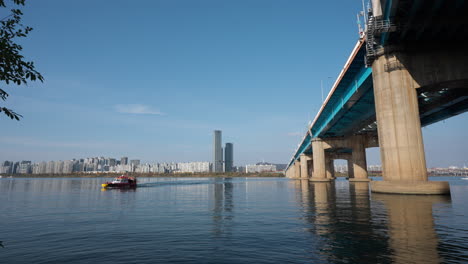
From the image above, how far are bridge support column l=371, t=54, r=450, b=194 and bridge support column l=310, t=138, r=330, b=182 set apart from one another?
45439 millimetres

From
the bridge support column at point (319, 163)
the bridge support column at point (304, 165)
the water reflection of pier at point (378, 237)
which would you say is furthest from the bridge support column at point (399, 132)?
the bridge support column at point (304, 165)

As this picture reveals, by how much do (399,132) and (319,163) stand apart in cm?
4940

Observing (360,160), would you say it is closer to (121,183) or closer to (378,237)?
(121,183)

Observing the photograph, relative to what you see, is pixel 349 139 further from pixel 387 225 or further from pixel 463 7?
pixel 387 225

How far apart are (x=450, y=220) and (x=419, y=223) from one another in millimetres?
2680

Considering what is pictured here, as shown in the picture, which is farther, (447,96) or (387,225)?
(447,96)

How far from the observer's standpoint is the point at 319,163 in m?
77.9

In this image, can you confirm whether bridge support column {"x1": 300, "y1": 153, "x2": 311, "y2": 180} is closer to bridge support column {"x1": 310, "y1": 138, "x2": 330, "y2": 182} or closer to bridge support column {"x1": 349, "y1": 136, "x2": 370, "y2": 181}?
bridge support column {"x1": 310, "y1": 138, "x2": 330, "y2": 182}

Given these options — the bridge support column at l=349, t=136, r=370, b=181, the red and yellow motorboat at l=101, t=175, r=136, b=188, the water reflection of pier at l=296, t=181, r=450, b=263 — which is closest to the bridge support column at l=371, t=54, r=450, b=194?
the water reflection of pier at l=296, t=181, r=450, b=263

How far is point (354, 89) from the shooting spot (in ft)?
136

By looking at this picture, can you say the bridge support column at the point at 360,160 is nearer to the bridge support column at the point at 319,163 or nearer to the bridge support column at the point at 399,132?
the bridge support column at the point at 319,163

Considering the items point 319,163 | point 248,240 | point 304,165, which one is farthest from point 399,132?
point 304,165

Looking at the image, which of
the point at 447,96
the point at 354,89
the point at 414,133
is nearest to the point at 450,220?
the point at 414,133

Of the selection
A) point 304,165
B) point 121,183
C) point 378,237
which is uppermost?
point 304,165
